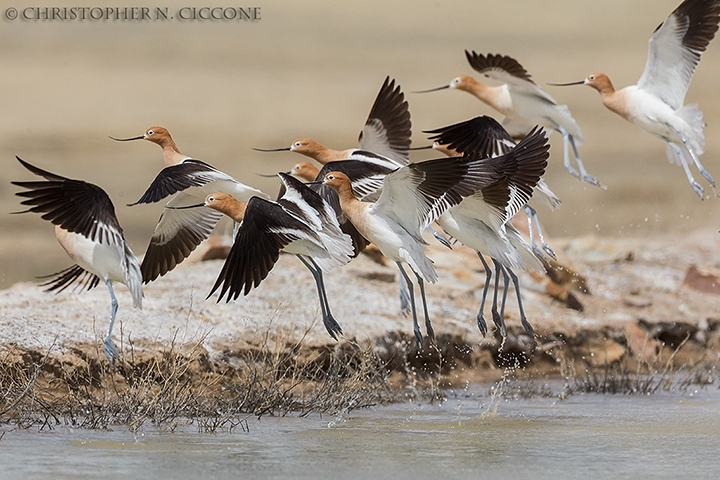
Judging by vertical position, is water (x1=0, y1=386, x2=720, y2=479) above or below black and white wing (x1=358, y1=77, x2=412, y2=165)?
below

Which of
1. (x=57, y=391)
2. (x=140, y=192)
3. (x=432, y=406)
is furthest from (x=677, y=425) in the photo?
(x=140, y=192)

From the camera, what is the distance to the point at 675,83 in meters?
11.8

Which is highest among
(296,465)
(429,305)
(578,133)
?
(578,133)

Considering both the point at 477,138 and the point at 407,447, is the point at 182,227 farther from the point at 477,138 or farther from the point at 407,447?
the point at 407,447

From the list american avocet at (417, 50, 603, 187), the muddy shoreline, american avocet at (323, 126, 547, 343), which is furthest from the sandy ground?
american avocet at (417, 50, 603, 187)

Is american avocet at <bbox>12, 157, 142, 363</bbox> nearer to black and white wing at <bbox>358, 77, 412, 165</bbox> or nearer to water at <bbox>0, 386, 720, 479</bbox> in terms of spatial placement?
water at <bbox>0, 386, 720, 479</bbox>

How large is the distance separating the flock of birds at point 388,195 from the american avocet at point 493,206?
0.01 metres

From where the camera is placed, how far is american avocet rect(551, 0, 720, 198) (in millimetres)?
11516

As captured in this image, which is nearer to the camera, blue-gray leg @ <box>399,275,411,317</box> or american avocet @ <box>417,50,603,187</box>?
blue-gray leg @ <box>399,275,411,317</box>

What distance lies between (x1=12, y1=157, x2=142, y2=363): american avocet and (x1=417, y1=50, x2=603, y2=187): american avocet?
3.37m

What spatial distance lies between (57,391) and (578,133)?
5274 mm

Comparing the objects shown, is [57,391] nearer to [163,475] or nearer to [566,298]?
[163,475]

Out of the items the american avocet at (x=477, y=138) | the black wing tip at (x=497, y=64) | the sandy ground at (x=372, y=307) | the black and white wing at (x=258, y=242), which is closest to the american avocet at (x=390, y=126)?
the black wing tip at (x=497, y=64)

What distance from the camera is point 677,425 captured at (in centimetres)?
962
